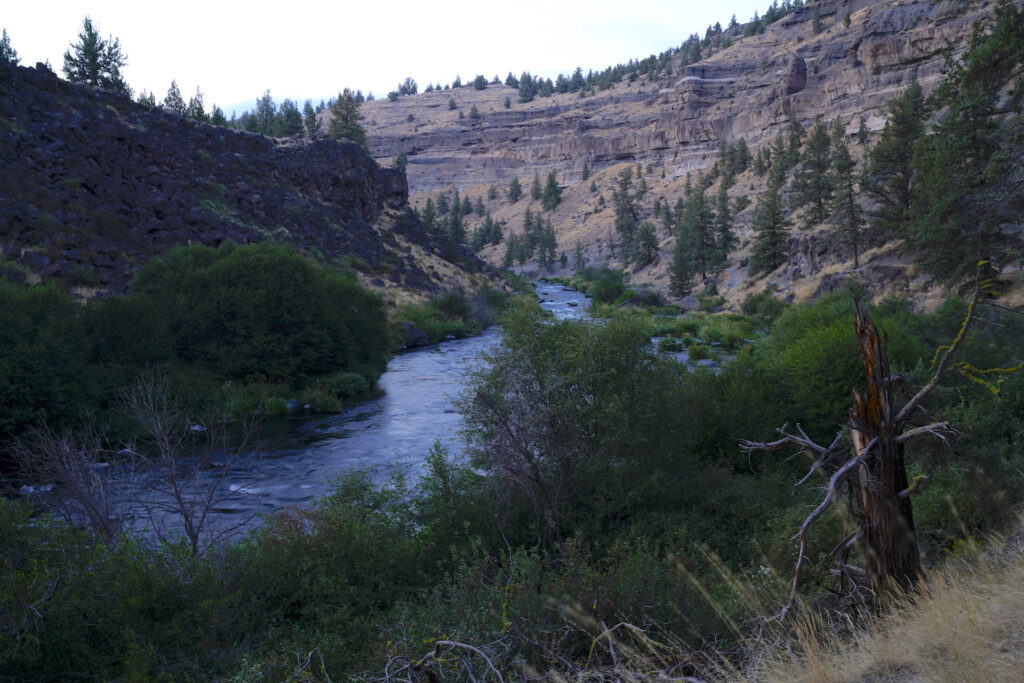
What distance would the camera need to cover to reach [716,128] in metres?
121

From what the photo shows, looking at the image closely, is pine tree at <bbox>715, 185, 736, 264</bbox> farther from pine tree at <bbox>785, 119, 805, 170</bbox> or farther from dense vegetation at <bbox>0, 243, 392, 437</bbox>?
dense vegetation at <bbox>0, 243, 392, 437</bbox>

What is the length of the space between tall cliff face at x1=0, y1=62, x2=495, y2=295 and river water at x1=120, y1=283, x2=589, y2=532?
42.4 feet

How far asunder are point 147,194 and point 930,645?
138ft

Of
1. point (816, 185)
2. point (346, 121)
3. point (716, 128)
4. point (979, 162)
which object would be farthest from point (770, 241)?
point (716, 128)

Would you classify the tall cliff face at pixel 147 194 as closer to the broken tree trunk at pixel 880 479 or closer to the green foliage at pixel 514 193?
the broken tree trunk at pixel 880 479

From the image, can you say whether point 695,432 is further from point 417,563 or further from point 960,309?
point 960,309

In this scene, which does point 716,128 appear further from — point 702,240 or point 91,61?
point 91,61

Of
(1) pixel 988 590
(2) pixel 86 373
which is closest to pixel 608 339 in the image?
(1) pixel 988 590

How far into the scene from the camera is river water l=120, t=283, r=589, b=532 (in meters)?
15.1

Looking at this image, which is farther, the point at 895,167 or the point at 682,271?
the point at 682,271

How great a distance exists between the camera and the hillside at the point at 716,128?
53956mm

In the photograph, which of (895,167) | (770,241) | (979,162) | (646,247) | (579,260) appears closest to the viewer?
(979,162)

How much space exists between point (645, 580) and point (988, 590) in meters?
3.45

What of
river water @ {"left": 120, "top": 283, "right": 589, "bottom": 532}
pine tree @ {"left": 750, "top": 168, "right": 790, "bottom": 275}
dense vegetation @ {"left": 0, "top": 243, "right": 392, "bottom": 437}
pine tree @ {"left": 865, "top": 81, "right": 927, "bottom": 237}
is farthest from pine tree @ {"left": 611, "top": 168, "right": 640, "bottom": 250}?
river water @ {"left": 120, "top": 283, "right": 589, "bottom": 532}
